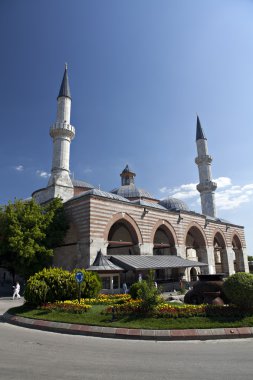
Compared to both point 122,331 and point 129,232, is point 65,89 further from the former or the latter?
point 122,331

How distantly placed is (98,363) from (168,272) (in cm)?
2986

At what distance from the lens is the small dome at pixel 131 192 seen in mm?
42469

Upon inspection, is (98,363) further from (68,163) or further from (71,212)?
(68,163)

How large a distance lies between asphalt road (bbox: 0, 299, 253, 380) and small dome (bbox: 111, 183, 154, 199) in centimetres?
3252

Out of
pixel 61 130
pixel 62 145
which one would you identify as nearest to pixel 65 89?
pixel 61 130

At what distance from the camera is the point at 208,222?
4078cm

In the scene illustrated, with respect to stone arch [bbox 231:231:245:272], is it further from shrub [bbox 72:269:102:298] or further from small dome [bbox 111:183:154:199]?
shrub [bbox 72:269:102:298]

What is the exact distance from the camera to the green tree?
23703 millimetres

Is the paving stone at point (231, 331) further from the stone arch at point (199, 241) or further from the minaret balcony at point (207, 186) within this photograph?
the minaret balcony at point (207, 186)

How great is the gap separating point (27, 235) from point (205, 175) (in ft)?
96.7

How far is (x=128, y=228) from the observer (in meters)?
29.9

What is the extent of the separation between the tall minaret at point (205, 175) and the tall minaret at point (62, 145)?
2111 centimetres

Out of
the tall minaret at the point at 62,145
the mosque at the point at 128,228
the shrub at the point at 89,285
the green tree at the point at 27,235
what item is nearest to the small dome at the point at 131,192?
the mosque at the point at 128,228

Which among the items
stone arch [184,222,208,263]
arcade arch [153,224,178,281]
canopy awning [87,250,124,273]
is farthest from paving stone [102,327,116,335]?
stone arch [184,222,208,263]
